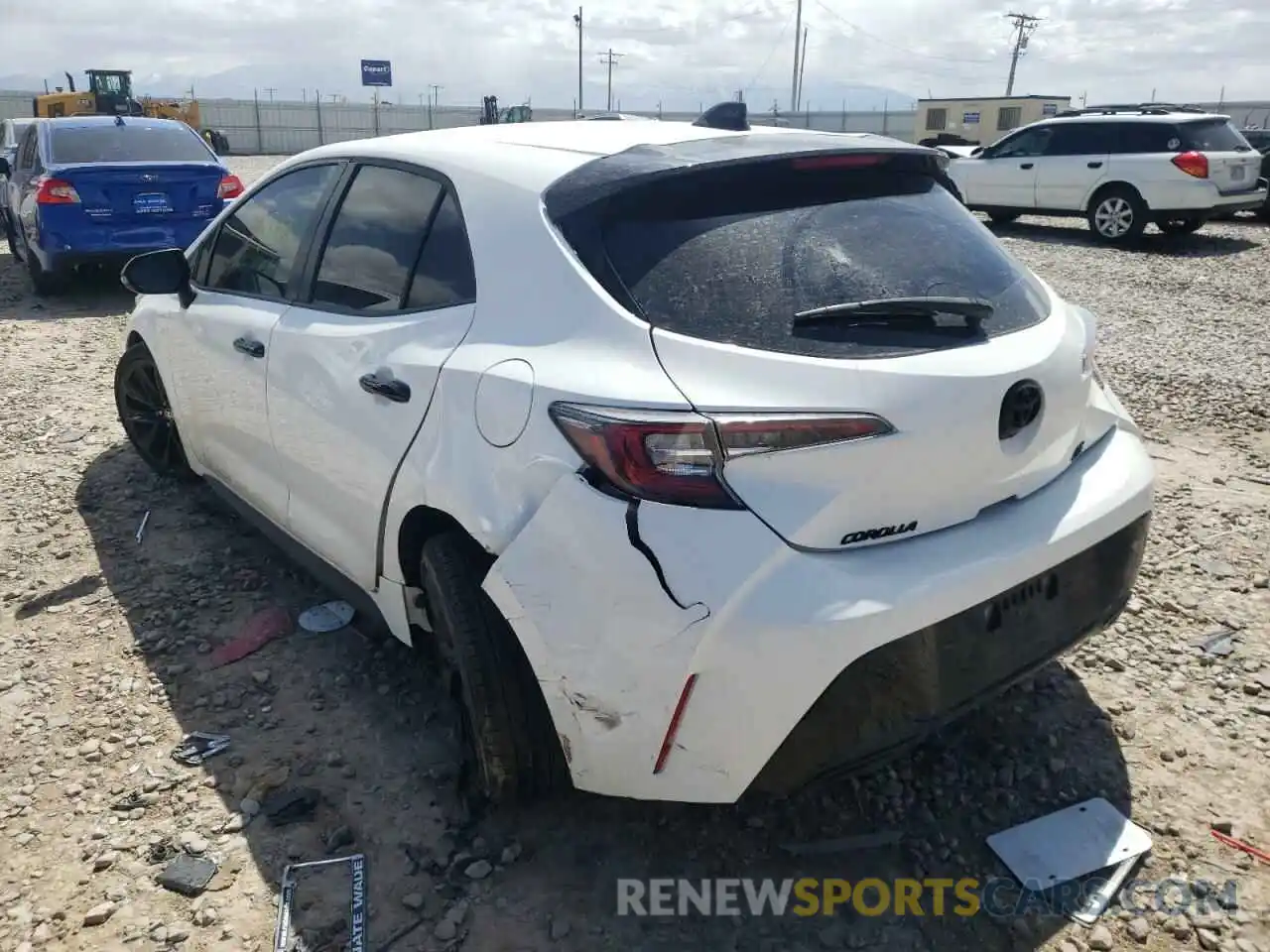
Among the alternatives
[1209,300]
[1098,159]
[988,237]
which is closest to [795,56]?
[1098,159]

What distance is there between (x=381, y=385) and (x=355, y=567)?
24.6 inches

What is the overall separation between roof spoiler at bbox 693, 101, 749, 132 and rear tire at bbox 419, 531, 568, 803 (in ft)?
4.70

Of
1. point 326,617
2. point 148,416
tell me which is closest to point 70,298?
point 148,416

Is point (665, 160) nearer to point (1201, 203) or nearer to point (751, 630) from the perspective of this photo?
point (751, 630)

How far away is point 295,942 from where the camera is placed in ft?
7.23

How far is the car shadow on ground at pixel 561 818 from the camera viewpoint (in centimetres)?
224

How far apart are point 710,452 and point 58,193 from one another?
8814mm

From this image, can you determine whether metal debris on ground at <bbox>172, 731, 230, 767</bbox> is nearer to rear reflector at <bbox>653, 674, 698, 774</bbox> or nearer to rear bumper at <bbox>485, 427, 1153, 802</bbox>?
rear bumper at <bbox>485, 427, 1153, 802</bbox>

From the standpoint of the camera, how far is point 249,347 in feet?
10.9

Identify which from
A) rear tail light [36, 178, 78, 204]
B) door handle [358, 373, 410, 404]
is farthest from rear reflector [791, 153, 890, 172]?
rear tail light [36, 178, 78, 204]

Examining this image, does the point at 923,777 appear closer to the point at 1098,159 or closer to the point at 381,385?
the point at 381,385

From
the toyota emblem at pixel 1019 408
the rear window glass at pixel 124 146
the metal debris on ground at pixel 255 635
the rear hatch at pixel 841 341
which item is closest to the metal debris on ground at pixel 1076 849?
the rear hatch at pixel 841 341

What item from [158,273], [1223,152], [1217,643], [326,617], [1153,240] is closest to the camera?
[1217,643]

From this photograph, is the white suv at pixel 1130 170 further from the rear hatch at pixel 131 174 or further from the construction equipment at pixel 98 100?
the construction equipment at pixel 98 100
